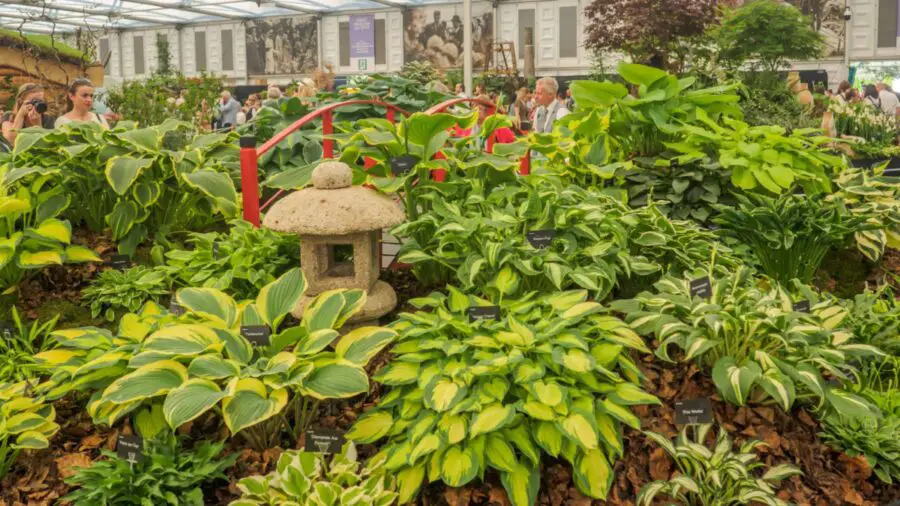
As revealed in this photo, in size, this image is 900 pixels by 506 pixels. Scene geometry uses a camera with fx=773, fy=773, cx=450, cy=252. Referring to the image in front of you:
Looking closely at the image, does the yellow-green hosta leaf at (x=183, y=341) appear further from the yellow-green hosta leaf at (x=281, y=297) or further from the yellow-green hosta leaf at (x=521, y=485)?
the yellow-green hosta leaf at (x=521, y=485)

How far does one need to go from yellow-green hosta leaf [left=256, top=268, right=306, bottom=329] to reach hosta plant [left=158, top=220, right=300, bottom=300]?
37 centimetres

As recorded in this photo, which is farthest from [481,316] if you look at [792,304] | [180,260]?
[180,260]

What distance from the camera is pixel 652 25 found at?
7.00 metres

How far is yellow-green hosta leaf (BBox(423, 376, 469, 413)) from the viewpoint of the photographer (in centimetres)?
204

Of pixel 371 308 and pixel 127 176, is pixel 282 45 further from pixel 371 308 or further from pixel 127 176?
pixel 371 308

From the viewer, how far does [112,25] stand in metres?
23.8

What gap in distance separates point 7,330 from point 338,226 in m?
1.39

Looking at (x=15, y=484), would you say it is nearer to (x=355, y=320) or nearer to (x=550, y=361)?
(x=355, y=320)

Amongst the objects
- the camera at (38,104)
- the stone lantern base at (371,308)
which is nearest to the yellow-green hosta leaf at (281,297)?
the stone lantern base at (371,308)

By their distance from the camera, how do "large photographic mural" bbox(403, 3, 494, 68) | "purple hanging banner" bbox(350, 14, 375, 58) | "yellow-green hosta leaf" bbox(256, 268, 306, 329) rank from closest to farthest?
"yellow-green hosta leaf" bbox(256, 268, 306, 329), "large photographic mural" bbox(403, 3, 494, 68), "purple hanging banner" bbox(350, 14, 375, 58)

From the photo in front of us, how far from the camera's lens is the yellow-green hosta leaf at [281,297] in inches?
93.1

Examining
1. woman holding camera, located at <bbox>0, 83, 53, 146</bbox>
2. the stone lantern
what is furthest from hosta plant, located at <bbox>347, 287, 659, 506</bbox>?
woman holding camera, located at <bbox>0, 83, 53, 146</bbox>

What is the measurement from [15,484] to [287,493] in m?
0.89

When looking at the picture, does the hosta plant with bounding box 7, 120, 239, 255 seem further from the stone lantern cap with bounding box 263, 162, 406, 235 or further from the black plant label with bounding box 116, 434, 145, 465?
the black plant label with bounding box 116, 434, 145, 465
